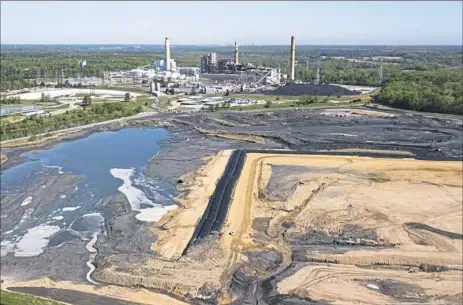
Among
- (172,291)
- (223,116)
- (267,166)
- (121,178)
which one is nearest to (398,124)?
(223,116)

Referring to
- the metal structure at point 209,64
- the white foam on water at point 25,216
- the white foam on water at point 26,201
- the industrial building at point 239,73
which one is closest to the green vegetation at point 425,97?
the industrial building at point 239,73

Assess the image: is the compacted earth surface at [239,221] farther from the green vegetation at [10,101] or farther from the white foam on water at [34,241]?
the green vegetation at [10,101]

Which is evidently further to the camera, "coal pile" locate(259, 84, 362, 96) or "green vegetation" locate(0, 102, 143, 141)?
"coal pile" locate(259, 84, 362, 96)

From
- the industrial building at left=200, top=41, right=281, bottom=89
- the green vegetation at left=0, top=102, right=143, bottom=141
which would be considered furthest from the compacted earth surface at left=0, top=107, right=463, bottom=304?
the industrial building at left=200, top=41, right=281, bottom=89

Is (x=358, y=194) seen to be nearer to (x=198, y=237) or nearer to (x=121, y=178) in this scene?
(x=198, y=237)

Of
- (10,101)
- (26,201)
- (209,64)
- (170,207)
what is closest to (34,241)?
(26,201)

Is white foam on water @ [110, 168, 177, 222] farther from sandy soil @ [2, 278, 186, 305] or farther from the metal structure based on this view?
the metal structure
